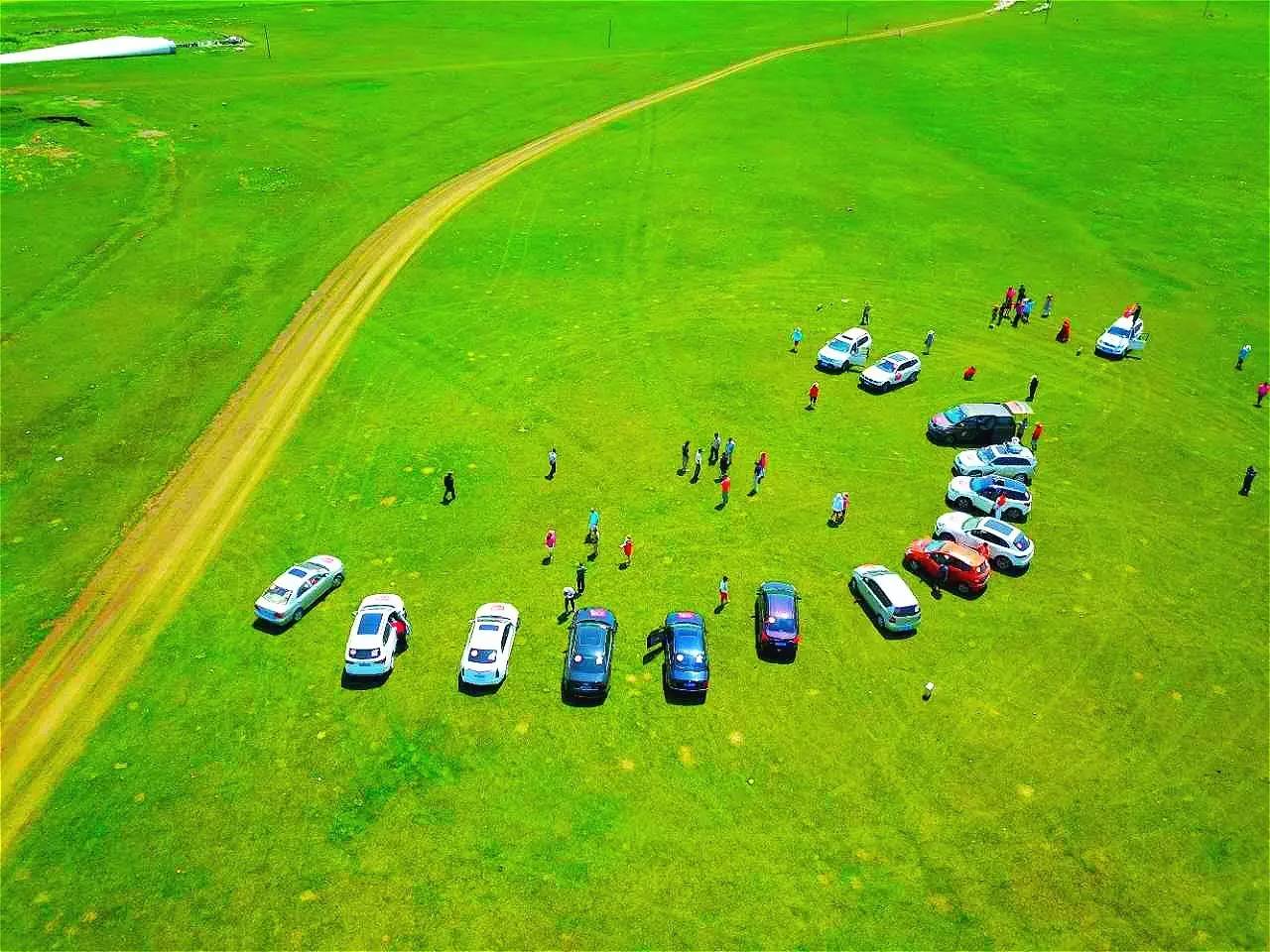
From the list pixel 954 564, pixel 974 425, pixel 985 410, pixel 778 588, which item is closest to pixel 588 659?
pixel 778 588

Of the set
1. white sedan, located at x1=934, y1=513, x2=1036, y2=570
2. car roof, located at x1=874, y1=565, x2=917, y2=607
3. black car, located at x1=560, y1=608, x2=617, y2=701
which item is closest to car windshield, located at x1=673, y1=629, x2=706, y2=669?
black car, located at x1=560, y1=608, x2=617, y2=701

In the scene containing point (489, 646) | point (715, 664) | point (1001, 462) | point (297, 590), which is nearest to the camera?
point (489, 646)

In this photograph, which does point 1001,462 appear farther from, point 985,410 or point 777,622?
point 777,622

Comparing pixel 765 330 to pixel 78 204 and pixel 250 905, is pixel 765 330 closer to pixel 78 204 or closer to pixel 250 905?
pixel 250 905

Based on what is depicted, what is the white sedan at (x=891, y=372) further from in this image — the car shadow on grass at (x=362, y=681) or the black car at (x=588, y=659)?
the car shadow on grass at (x=362, y=681)

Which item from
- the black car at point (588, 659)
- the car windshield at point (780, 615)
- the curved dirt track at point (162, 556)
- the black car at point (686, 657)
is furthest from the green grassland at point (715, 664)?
the car windshield at point (780, 615)

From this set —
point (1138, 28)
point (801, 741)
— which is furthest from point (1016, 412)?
point (1138, 28)

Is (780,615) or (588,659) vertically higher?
(780,615)
